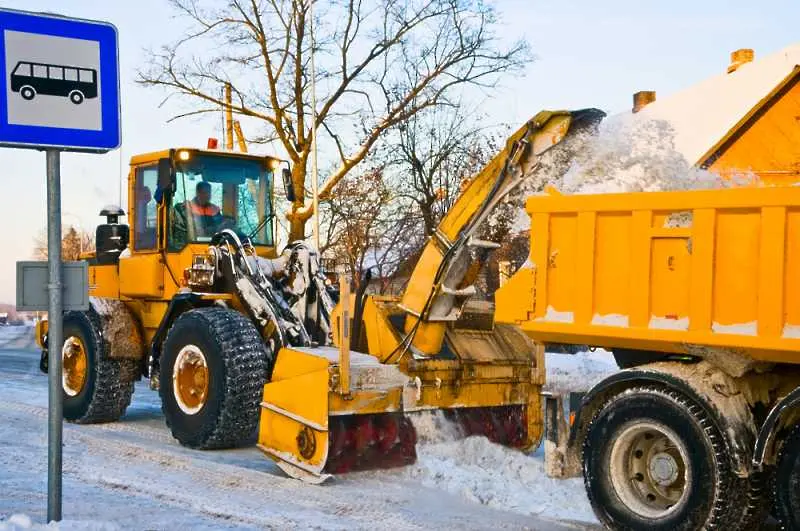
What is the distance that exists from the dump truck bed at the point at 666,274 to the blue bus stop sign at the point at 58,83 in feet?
8.99

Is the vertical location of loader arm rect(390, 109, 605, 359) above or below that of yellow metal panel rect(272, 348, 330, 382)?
above

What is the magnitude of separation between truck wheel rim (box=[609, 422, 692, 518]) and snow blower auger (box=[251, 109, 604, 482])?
2.32 meters

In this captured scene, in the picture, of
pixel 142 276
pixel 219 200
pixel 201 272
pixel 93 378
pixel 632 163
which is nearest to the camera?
pixel 632 163

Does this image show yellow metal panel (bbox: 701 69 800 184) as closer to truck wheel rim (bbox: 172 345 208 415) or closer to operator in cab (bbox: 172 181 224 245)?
truck wheel rim (bbox: 172 345 208 415)

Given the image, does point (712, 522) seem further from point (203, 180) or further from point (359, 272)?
point (359, 272)

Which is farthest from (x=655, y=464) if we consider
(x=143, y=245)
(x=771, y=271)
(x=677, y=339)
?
(x=143, y=245)

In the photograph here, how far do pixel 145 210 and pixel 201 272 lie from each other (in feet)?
4.74

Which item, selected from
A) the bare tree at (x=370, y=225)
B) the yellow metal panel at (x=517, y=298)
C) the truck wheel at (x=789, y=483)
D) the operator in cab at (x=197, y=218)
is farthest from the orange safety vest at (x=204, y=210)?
the bare tree at (x=370, y=225)

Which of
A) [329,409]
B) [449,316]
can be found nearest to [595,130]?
[449,316]

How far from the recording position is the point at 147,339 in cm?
1077

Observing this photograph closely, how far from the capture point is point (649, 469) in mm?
5871

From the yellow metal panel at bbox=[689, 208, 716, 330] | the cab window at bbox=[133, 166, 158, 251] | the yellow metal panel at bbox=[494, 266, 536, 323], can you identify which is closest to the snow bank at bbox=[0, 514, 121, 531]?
the yellow metal panel at bbox=[494, 266, 536, 323]

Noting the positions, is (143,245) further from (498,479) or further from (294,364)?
(498,479)

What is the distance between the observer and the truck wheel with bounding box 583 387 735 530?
17.8 feet
